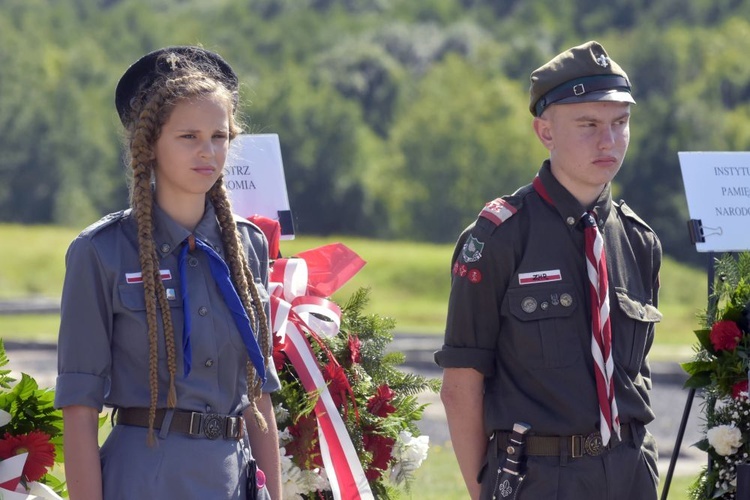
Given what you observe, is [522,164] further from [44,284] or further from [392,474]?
[392,474]

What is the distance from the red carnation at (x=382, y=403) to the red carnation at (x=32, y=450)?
1.30 metres

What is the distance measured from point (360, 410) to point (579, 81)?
152cm

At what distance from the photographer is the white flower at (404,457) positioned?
4590 millimetres

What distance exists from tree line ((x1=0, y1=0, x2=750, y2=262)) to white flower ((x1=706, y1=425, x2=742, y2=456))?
48.4m

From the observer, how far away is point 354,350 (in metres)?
4.59

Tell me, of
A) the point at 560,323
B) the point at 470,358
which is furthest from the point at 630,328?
the point at 470,358

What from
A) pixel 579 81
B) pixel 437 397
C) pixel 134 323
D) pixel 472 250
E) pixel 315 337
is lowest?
pixel 437 397

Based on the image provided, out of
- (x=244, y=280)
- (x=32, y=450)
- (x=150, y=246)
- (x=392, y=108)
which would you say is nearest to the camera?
(x=150, y=246)

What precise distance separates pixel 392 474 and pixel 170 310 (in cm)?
Result: 173

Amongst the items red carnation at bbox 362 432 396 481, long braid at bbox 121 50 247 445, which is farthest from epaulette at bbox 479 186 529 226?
red carnation at bbox 362 432 396 481

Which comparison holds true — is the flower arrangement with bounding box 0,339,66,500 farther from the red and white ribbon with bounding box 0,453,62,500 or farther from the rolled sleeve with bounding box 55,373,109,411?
the rolled sleeve with bounding box 55,373,109,411

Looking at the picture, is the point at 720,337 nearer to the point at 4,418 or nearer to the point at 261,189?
the point at 261,189

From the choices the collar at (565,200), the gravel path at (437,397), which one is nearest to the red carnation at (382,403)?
the collar at (565,200)

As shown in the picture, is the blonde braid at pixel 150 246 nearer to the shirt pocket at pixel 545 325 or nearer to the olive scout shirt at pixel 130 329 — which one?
the olive scout shirt at pixel 130 329
